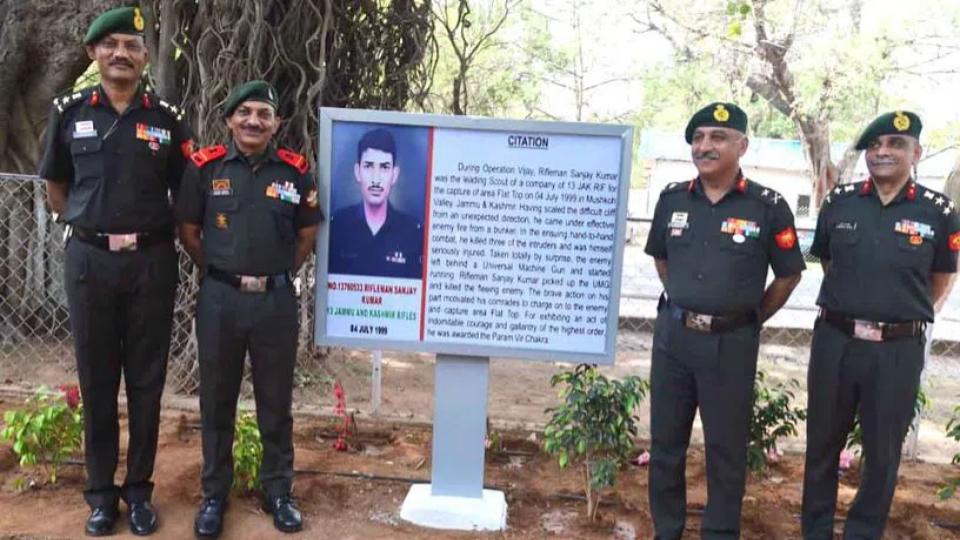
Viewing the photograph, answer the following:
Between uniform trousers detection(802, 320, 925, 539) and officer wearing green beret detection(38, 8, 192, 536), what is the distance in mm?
2720

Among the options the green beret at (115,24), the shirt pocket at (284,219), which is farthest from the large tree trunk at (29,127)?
the shirt pocket at (284,219)

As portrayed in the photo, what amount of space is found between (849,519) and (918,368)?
0.71 m

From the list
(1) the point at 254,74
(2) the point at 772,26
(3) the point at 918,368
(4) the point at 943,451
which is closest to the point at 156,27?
(1) the point at 254,74

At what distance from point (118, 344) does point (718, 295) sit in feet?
7.99

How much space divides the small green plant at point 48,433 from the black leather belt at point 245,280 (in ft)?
3.85

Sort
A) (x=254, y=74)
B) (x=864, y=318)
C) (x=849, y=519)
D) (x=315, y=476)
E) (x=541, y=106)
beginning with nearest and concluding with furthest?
1. (x=864, y=318)
2. (x=849, y=519)
3. (x=315, y=476)
4. (x=254, y=74)
5. (x=541, y=106)

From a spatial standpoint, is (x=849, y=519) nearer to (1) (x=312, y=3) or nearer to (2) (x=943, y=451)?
(2) (x=943, y=451)

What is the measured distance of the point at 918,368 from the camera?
326 cm

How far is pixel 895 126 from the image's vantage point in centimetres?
320

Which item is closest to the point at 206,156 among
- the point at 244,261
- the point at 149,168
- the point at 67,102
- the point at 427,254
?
the point at 149,168

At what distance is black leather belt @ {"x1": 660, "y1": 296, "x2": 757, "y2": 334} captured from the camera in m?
3.20

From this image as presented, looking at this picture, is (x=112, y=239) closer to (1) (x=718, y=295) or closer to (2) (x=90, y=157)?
(2) (x=90, y=157)

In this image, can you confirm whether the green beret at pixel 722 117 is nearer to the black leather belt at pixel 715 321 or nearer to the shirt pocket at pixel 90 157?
the black leather belt at pixel 715 321

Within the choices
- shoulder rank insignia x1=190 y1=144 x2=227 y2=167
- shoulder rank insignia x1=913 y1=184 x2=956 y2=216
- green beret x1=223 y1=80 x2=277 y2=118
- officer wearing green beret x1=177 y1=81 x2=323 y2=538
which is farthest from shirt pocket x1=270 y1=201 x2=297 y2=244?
shoulder rank insignia x1=913 y1=184 x2=956 y2=216
